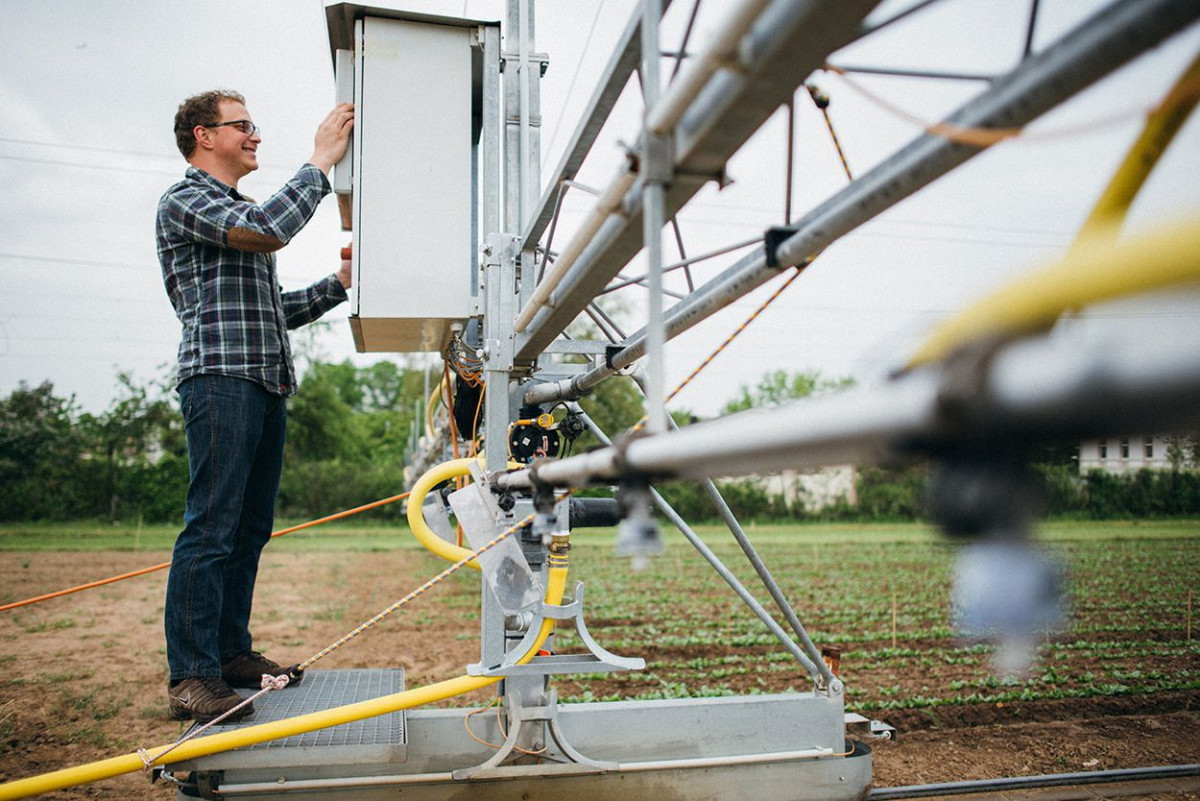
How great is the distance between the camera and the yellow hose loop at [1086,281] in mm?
608

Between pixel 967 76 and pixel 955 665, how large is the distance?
5861 mm

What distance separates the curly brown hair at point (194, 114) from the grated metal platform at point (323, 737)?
2.05 m

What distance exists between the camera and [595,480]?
4.89 ft

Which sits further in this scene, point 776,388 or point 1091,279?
point 776,388

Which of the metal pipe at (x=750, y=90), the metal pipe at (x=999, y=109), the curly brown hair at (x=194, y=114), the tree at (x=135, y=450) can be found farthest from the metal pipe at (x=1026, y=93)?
the tree at (x=135, y=450)

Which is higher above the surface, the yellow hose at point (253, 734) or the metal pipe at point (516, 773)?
the yellow hose at point (253, 734)

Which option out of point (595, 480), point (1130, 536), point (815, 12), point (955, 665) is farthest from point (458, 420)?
point (1130, 536)

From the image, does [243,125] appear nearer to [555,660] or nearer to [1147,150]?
[555,660]

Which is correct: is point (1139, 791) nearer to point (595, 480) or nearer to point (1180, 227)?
point (595, 480)

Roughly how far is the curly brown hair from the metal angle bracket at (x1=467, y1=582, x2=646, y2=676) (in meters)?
2.15

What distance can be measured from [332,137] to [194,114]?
485mm

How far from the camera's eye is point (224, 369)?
2.72 meters

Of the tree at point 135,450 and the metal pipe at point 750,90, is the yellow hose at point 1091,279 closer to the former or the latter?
the metal pipe at point 750,90

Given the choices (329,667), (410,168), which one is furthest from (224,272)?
(329,667)
